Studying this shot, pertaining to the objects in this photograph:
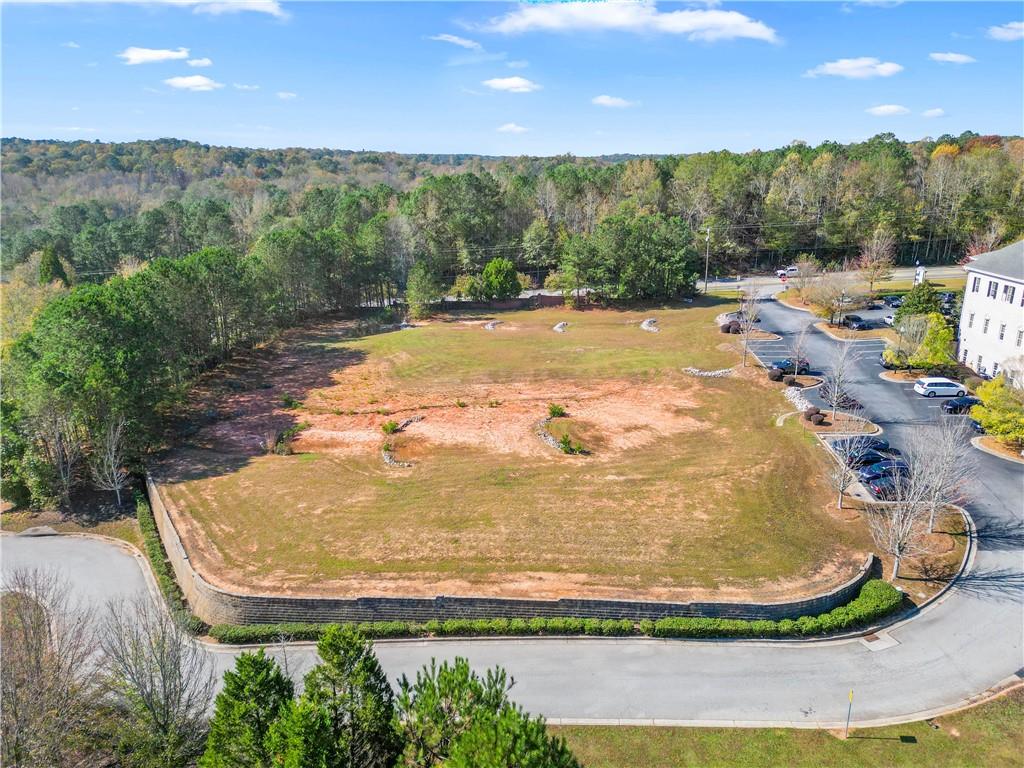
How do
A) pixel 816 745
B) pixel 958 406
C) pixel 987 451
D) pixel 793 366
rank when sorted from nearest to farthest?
pixel 816 745, pixel 987 451, pixel 958 406, pixel 793 366

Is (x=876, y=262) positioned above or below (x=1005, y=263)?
below

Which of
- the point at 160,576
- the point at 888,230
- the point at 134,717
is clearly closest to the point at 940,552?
the point at 134,717

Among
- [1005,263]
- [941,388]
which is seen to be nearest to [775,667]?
[941,388]

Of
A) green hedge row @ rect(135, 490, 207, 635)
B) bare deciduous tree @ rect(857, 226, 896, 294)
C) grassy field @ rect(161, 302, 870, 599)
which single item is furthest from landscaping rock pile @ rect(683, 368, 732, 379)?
green hedge row @ rect(135, 490, 207, 635)

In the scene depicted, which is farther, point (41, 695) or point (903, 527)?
point (903, 527)

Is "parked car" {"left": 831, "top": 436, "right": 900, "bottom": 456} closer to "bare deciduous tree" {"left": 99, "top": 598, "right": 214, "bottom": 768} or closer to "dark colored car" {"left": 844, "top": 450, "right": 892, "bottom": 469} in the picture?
"dark colored car" {"left": 844, "top": 450, "right": 892, "bottom": 469}

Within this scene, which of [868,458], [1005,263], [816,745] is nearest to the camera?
[816,745]

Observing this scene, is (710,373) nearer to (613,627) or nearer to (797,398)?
(797,398)

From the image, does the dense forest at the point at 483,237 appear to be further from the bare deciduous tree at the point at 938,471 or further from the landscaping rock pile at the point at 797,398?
the bare deciduous tree at the point at 938,471
